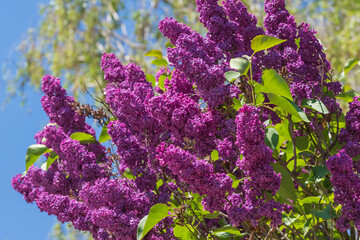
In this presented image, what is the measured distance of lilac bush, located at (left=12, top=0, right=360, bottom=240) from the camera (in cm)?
118

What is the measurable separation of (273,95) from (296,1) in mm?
9966

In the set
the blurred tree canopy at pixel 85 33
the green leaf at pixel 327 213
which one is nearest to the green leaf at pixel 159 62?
the green leaf at pixel 327 213

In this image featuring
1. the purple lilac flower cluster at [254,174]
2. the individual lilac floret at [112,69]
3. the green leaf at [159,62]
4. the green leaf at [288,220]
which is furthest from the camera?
the green leaf at [159,62]

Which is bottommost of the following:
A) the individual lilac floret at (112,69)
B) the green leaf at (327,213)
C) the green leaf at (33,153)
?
the green leaf at (327,213)

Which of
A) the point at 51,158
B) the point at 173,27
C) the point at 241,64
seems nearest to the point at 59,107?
the point at 51,158

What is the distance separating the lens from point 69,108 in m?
1.75

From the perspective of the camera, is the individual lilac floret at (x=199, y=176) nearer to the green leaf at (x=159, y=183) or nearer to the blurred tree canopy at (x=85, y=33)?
the green leaf at (x=159, y=183)

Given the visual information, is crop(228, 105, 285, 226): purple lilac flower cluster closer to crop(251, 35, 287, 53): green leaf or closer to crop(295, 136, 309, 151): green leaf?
crop(251, 35, 287, 53): green leaf

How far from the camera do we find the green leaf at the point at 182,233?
1387 mm

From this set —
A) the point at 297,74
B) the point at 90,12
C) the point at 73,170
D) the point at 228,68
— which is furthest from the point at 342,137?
the point at 90,12

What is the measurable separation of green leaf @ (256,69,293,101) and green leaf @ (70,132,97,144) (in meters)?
0.62

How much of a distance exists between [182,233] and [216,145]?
26cm

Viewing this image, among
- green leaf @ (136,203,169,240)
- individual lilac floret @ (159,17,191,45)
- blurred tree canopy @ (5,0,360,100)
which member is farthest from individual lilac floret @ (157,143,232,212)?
blurred tree canopy @ (5,0,360,100)

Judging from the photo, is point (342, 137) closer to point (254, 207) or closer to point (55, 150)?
point (254, 207)
